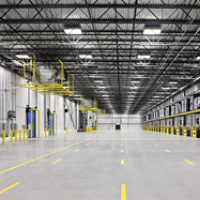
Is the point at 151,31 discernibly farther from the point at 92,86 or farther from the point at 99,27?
the point at 92,86

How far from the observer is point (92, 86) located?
49.7 metres

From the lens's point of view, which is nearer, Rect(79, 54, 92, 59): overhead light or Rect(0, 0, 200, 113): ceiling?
Rect(0, 0, 200, 113): ceiling

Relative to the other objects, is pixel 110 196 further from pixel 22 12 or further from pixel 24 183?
pixel 22 12

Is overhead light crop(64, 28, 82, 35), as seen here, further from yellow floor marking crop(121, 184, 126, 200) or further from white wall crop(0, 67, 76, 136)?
yellow floor marking crop(121, 184, 126, 200)

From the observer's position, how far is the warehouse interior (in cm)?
718

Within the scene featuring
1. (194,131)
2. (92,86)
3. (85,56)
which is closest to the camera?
(85,56)

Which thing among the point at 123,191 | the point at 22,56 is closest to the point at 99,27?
the point at 22,56

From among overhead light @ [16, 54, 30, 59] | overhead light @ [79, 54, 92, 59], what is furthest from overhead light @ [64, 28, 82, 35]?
overhead light @ [16, 54, 30, 59]

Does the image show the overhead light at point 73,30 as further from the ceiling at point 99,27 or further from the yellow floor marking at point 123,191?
the yellow floor marking at point 123,191

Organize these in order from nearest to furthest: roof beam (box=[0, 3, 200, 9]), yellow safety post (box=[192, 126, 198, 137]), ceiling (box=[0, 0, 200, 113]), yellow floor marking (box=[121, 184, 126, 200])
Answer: yellow floor marking (box=[121, 184, 126, 200]), roof beam (box=[0, 3, 200, 9]), ceiling (box=[0, 0, 200, 113]), yellow safety post (box=[192, 126, 198, 137])

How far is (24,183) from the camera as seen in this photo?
290 inches

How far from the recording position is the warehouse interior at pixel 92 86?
7.18 m

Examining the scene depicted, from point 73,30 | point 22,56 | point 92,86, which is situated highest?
point 73,30

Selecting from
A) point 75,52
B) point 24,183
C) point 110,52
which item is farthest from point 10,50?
point 24,183
